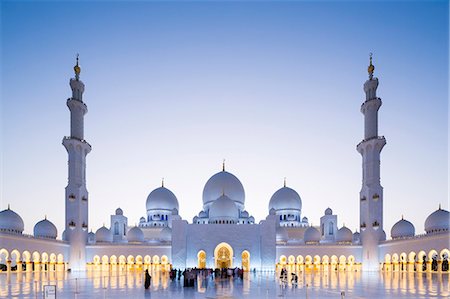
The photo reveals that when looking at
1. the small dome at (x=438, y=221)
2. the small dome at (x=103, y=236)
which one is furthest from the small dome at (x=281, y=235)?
the small dome at (x=103, y=236)

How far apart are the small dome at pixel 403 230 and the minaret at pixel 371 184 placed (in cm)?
107

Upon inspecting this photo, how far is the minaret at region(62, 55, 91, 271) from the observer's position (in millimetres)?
34531

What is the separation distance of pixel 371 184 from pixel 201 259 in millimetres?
15907

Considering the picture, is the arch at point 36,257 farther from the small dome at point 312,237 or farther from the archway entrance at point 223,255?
the small dome at point 312,237

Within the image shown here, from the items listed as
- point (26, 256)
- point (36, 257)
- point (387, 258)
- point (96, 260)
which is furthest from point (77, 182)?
point (387, 258)

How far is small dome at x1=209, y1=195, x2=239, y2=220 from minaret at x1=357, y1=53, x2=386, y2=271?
1127cm

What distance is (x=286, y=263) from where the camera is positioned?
36.6 meters

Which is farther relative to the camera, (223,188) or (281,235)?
(223,188)

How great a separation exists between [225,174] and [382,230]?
16.2 m

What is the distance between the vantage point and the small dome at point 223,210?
37031mm

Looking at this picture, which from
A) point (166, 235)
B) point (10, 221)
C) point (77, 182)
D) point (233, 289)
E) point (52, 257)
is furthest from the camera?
point (166, 235)

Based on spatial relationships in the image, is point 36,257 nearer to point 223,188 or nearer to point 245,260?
point 245,260

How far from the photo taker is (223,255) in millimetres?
36375

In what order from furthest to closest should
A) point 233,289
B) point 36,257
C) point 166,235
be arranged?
point 166,235
point 36,257
point 233,289
